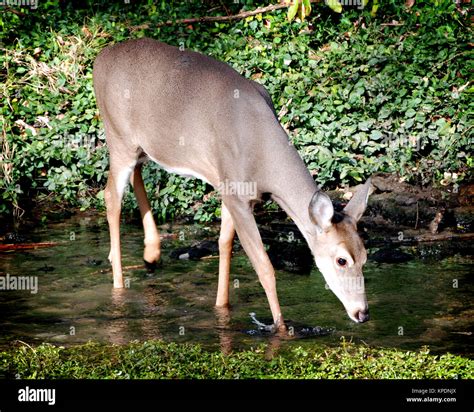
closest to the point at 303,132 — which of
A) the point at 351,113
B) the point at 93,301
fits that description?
the point at 351,113

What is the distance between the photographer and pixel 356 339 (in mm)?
8594

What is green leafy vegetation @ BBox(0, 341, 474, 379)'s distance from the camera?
7504 mm

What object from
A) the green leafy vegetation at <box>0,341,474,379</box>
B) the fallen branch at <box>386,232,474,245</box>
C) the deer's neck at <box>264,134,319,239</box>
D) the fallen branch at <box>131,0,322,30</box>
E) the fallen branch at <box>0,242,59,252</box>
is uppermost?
the fallen branch at <box>131,0,322,30</box>

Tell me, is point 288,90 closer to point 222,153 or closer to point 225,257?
point 225,257

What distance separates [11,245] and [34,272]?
1.16m

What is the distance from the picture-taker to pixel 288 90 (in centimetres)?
1398

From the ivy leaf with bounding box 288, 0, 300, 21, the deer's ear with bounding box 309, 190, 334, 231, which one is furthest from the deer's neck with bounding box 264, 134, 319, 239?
the ivy leaf with bounding box 288, 0, 300, 21

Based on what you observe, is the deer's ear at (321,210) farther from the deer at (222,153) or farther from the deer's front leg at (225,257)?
the deer's front leg at (225,257)

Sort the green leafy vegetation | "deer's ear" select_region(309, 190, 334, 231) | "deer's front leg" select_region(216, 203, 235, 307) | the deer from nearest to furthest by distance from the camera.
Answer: the green leafy vegetation
"deer's ear" select_region(309, 190, 334, 231)
the deer
"deer's front leg" select_region(216, 203, 235, 307)

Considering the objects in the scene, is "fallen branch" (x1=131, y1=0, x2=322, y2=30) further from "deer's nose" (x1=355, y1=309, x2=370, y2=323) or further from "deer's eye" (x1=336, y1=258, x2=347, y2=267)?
"deer's nose" (x1=355, y1=309, x2=370, y2=323)

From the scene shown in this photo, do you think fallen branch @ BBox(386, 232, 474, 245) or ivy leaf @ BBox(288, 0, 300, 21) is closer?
ivy leaf @ BBox(288, 0, 300, 21)

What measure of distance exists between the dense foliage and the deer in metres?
2.39

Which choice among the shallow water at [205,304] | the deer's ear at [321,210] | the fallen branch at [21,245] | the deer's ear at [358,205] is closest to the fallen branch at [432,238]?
the shallow water at [205,304]

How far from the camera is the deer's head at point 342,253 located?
8406 millimetres
